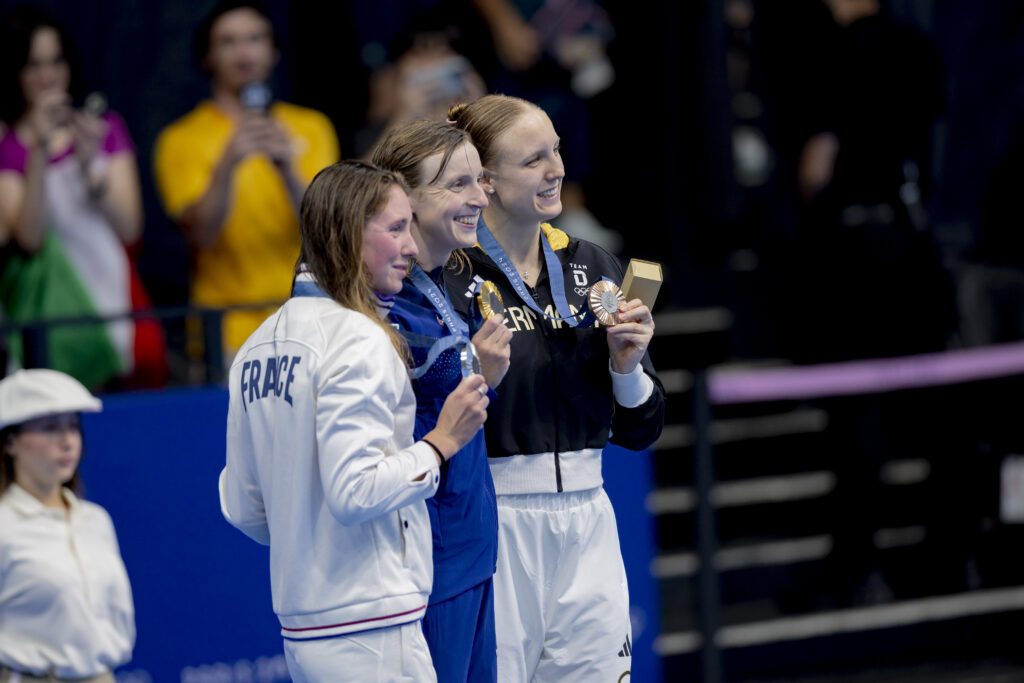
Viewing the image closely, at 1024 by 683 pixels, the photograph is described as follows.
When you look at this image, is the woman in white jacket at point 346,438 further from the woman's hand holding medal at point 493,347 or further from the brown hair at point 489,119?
the brown hair at point 489,119

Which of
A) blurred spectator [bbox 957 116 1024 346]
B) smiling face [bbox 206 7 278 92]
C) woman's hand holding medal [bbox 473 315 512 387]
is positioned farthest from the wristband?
blurred spectator [bbox 957 116 1024 346]

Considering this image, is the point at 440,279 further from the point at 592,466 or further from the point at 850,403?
the point at 850,403

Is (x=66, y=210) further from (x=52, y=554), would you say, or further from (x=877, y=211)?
(x=877, y=211)

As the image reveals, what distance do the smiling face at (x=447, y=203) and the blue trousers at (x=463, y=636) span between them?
2.52 ft

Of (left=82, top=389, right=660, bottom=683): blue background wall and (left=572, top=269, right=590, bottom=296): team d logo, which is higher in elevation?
(left=572, top=269, right=590, bottom=296): team d logo

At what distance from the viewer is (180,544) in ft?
21.0

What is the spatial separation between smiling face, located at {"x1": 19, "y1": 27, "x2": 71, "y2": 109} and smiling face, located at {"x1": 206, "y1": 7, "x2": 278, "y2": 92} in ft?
1.92

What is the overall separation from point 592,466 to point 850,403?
3.78m

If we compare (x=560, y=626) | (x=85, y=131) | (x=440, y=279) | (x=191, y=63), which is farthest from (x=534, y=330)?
(x=191, y=63)

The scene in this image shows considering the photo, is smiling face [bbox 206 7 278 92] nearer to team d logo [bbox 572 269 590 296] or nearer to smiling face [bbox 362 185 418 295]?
team d logo [bbox 572 269 590 296]

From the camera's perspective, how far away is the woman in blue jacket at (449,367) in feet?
12.7

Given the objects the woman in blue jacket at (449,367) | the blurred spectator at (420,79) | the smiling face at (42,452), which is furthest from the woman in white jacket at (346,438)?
the blurred spectator at (420,79)

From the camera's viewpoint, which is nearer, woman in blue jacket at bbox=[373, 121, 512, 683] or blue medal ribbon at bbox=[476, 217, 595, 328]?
woman in blue jacket at bbox=[373, 121, 512, 683]

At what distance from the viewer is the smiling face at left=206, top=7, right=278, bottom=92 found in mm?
6898
